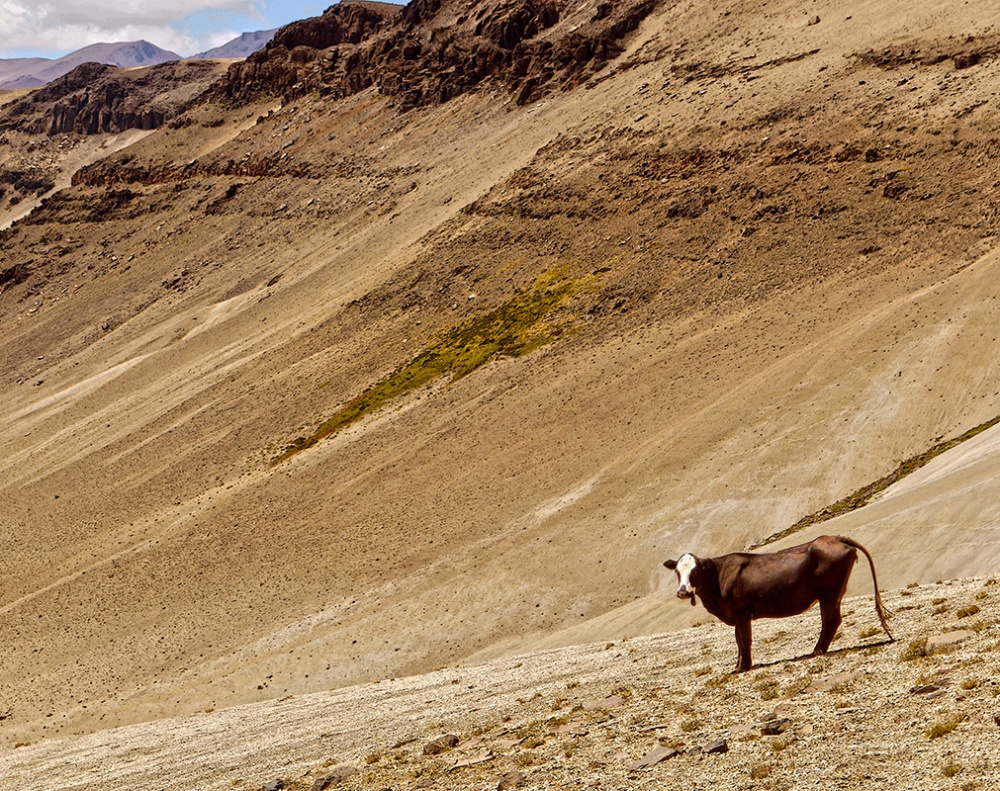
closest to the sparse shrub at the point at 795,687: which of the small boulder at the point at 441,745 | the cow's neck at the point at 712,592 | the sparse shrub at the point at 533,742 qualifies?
the cow's neck at the point at 712,592

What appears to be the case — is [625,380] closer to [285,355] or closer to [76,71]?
[285,355]

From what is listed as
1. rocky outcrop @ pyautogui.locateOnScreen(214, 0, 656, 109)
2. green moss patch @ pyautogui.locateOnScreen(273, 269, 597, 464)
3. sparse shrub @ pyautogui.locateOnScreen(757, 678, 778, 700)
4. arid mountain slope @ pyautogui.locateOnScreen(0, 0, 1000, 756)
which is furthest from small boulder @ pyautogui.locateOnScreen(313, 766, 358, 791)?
rocky outcrop @ pyautogui.locateOnScreen(214, 0, 656, 109)

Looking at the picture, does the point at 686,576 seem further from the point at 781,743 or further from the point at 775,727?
the point at 781,743

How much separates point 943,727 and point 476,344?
46.9 metres

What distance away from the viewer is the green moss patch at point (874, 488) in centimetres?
3384

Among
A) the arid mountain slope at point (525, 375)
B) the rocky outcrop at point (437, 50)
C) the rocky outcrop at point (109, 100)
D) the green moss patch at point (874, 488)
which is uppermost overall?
the rocky outcrop at point (109, 100)

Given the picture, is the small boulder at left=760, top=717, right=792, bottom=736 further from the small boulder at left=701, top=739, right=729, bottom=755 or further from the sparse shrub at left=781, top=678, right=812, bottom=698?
the sparse shrub at left=781, top=678, right=812, bottom=698

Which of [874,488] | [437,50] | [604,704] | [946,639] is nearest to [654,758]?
[604,704]

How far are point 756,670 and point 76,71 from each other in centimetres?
17227

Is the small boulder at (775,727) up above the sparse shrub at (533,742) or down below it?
above

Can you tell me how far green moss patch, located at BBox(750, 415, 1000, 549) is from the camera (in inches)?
1332

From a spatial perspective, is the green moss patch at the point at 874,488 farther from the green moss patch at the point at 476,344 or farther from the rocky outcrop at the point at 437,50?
the rocky outcrop at the point at 437,50

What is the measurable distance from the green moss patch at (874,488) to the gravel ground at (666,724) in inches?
510

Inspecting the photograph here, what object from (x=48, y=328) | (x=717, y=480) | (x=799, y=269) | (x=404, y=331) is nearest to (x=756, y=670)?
(x=717, y=480)
